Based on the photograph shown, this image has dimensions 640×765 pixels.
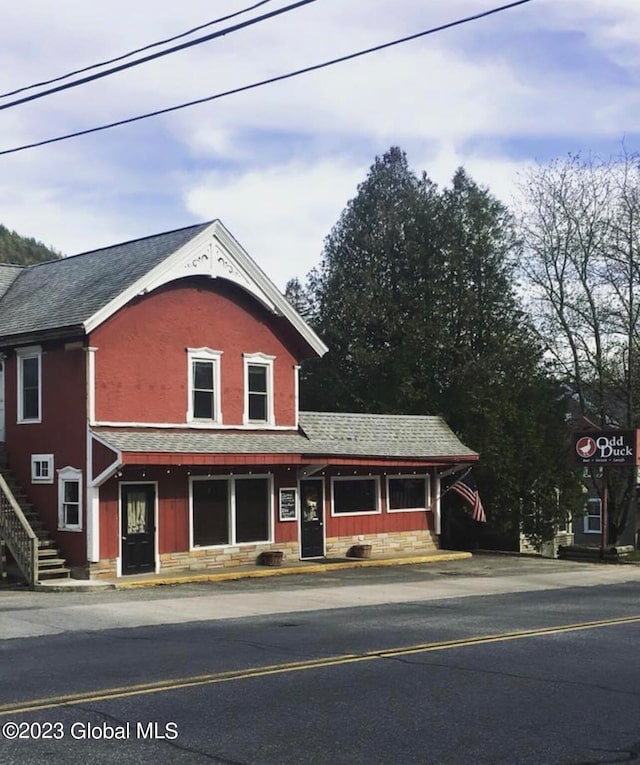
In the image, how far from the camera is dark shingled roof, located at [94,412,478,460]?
24.6 meters

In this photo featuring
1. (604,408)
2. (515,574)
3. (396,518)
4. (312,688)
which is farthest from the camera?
(604,408)

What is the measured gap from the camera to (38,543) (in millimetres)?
23719

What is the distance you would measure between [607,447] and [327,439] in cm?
862

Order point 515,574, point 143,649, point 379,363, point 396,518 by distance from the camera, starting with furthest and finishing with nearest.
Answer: point 379,363, point 396,518, point 515,574, point 143,649

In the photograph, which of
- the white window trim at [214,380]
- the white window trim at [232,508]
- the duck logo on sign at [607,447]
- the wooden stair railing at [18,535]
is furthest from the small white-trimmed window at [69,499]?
the duck logo on sign at [607,447]

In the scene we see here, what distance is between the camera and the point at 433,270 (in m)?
47.2

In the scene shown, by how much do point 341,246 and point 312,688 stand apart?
42.0 metres

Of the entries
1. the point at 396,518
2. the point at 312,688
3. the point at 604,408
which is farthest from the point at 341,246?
the point at 312,688

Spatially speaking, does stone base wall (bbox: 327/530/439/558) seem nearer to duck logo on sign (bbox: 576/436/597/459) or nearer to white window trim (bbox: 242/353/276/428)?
white window trim (bbox: 242/353/276/428)

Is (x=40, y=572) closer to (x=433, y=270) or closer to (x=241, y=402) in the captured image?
(x=241, y=402)

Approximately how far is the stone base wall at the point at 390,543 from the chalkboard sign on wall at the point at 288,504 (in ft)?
5.41

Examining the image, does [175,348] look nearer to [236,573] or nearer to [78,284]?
[78,284]

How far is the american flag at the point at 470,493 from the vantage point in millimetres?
32094

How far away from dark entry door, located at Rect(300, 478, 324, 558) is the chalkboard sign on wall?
0.33m
